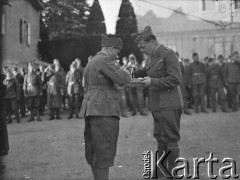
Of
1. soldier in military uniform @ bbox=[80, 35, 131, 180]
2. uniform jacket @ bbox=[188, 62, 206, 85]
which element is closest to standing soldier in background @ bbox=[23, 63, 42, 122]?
uniform jacket @ bbox=[188, 62, 206, 85]

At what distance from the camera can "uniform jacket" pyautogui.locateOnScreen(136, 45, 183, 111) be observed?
4527mm

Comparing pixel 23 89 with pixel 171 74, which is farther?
pixel 23 89

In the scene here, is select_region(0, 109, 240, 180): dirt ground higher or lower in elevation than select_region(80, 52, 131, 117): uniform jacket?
lower

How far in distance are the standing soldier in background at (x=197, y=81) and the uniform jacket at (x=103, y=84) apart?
8.07m

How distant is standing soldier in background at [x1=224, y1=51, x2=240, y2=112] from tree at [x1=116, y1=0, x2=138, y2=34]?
8.44 m

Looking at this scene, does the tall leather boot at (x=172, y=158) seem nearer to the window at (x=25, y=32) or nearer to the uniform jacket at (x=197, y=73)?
the uniform jacket at (x=197, y=73)

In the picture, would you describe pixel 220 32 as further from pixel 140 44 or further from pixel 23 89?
pixel 140 44

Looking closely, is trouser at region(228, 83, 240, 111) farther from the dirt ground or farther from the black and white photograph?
the dirt ground

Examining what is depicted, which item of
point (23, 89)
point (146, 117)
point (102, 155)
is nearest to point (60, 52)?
point (23, 89)

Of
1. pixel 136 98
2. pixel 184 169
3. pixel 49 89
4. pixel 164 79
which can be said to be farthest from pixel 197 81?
pixel 164 79

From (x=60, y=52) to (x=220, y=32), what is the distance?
10.6 metres

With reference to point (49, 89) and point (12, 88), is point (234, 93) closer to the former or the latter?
point (49, 89)

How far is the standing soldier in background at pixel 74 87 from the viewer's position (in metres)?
11.7

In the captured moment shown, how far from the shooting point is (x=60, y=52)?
48.0ft
